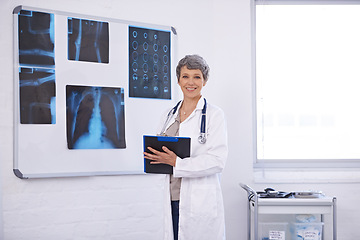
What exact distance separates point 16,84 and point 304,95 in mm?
2227

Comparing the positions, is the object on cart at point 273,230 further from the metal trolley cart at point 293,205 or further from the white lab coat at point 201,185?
the white lab coat at point 201,185

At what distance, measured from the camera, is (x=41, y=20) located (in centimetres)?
229

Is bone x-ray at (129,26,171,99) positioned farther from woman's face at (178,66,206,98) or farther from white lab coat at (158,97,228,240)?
white lab coat at (158,97,228,240)

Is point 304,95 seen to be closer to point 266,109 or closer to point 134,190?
point 266,109

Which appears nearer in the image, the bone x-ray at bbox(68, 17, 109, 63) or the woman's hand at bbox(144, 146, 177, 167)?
the woman's hand at bbox(144, 146, 177, 167)

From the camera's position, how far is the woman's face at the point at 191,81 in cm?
200

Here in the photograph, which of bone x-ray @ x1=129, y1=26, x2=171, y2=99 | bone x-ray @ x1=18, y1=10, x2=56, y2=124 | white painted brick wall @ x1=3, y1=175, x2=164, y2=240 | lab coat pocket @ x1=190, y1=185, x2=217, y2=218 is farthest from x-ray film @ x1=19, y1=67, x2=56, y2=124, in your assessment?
lab coat pocket @ x1=190, y1=185, x2=217, y2=218

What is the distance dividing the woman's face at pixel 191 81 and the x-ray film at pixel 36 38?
906mm

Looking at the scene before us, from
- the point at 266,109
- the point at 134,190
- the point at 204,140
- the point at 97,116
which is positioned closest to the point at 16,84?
the point at 97,116

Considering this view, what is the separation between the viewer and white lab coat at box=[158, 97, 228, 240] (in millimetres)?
1840

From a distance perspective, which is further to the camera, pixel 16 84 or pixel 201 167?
pixel 16 84

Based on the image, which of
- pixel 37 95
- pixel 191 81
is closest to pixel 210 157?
pixel 191 81

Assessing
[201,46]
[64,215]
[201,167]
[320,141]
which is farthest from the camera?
[320,141]

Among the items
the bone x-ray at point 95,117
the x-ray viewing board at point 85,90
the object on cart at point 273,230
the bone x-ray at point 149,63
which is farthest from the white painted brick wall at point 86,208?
the object on cart at point 273,230
